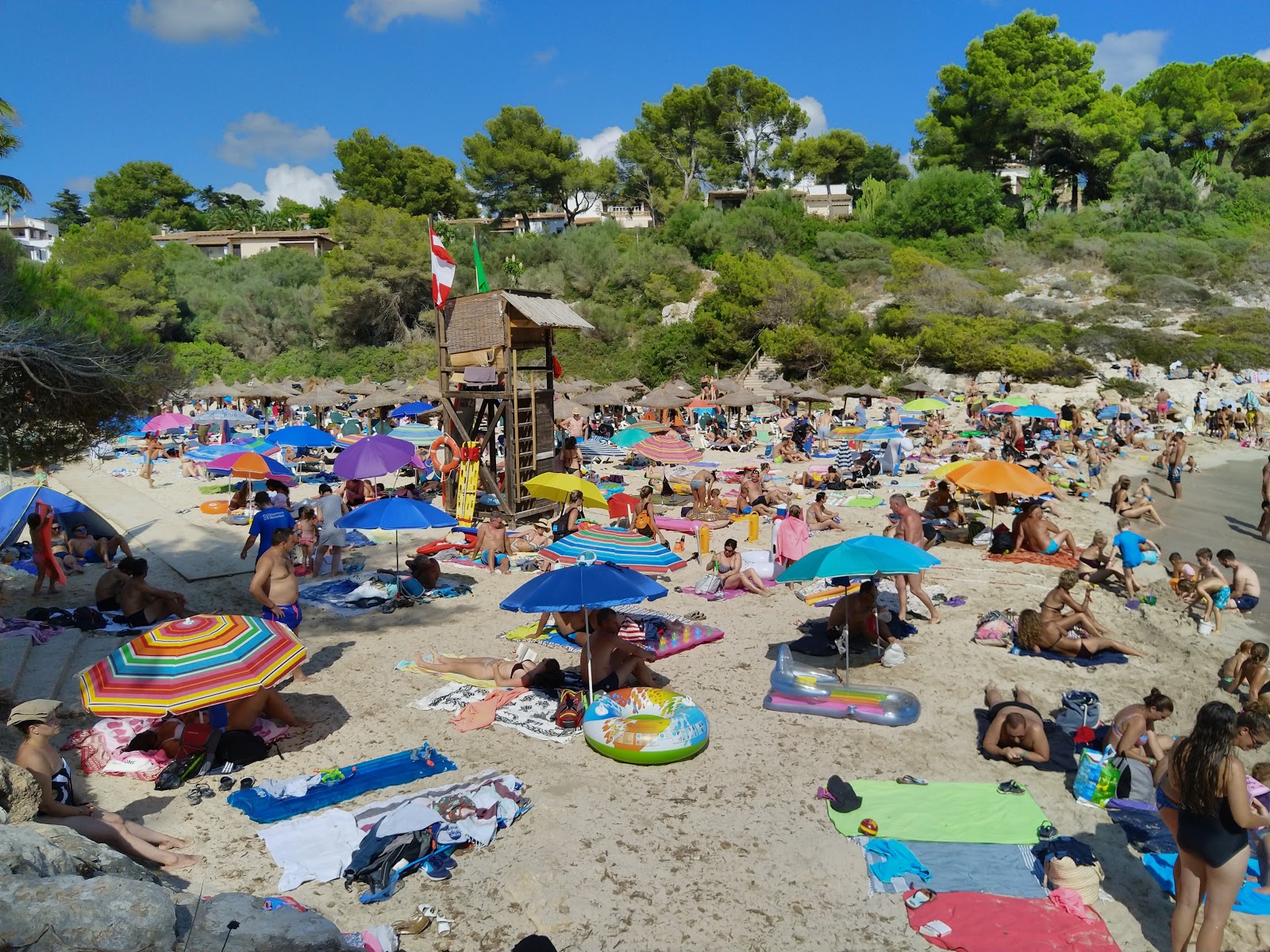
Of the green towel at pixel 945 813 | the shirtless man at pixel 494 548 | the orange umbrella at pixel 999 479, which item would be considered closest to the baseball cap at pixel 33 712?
the green towel at pixel 945 813

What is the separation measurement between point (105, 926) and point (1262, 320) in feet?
144

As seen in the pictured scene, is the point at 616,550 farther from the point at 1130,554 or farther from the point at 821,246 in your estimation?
the point at 821,246

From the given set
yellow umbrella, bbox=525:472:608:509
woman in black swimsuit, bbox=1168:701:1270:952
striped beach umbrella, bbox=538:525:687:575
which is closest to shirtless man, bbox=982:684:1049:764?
woman in black swimsuit, bbox=1168:701:1270:952

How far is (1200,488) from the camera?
19.5 m

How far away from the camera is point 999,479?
11258 mm

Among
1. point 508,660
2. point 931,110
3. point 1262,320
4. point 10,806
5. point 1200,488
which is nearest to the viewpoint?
point 10,806

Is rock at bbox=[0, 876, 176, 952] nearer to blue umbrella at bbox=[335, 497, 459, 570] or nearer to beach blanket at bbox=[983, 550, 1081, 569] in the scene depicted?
blue umbrella at bbox=[335, 497, 459, 570]

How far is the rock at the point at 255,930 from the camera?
3430mm

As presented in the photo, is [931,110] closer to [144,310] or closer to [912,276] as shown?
[912,276]

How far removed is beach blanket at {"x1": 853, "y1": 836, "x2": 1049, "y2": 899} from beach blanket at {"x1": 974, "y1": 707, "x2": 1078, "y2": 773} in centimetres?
124

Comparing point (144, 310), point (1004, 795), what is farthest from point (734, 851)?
point (144, 310)

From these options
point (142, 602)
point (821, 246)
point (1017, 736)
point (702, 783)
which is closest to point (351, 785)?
point (702, 783)

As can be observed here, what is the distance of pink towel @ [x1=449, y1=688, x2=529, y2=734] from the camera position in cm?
702

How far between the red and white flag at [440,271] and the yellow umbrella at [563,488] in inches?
150
